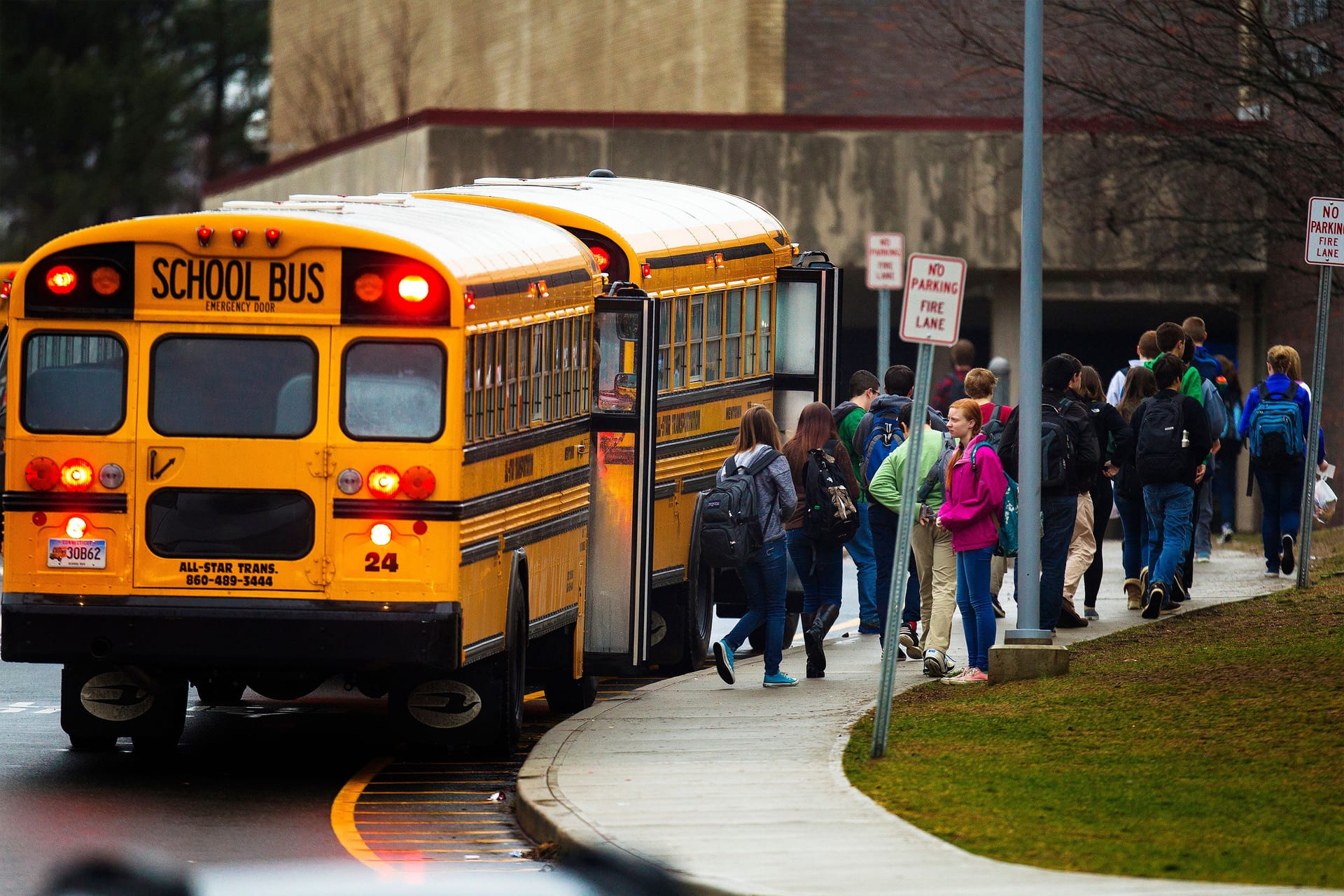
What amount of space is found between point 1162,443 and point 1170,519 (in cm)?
57

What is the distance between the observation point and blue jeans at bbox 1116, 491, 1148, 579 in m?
17.5

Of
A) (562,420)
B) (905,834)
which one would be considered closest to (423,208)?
(562,420)

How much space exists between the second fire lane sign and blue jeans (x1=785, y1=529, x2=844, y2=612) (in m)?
3.74

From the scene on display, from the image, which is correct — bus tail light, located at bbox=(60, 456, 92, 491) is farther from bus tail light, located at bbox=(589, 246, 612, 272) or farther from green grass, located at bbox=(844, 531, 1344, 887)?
bus tail light, located at bbox=(589, 246, 612, 272)

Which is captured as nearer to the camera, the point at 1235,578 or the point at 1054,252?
the point at 1235,578

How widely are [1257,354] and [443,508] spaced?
21.7 meters

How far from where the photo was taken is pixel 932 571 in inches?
579

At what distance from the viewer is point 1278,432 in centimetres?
1858

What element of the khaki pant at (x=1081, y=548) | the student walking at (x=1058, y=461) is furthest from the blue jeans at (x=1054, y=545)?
the khaki pant at (x=1081, y=548)

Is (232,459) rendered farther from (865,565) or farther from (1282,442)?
(1282,442)

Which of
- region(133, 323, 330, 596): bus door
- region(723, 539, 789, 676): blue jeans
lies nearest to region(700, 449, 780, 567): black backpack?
region(723, 539, 789, 676): blue jeans

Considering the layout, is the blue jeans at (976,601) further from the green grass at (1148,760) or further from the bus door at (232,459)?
the bus door at (232,459)

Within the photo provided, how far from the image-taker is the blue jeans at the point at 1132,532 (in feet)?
57.5

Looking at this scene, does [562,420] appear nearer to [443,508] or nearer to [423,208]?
[423,208]
